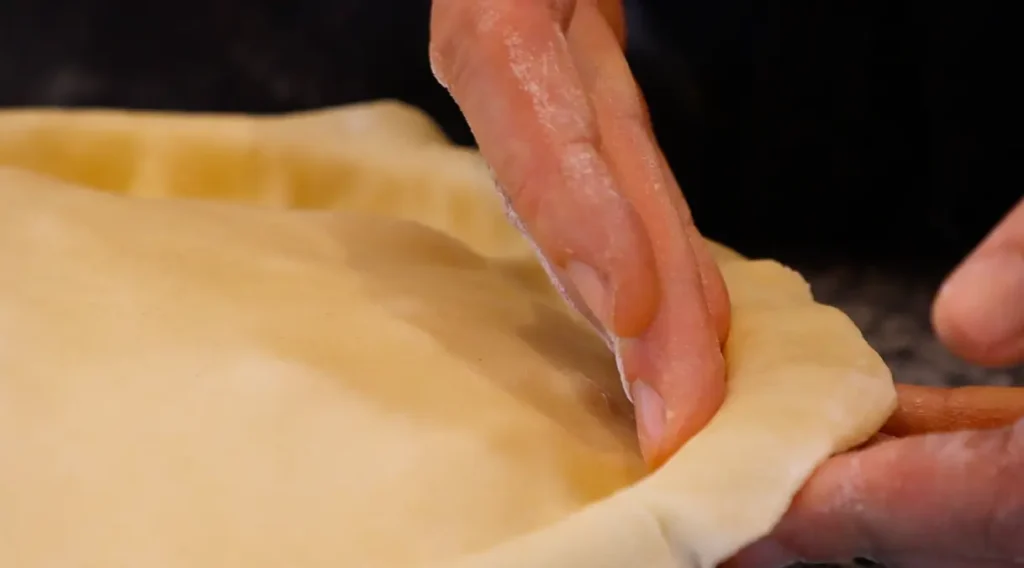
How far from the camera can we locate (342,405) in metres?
0.44

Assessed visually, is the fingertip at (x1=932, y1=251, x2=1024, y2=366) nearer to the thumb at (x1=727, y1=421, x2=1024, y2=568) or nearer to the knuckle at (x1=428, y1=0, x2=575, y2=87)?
the thumb at (x1=727, y1=421, x2=1024, y2=568)

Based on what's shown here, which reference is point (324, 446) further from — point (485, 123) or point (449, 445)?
point (485, 123)

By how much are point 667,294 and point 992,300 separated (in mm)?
128

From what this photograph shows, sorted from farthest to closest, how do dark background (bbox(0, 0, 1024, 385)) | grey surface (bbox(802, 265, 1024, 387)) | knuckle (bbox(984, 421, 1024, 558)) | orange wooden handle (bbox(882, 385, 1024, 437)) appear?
dark background (bbox(0, 0, 1024, 385)) → grey surface (bbox(802, 265, 1024, 387)) → orange wooden handle (bbox(882, 385, 1024, 437)) → knuckle (bbox(984, 421, 1024, 558))

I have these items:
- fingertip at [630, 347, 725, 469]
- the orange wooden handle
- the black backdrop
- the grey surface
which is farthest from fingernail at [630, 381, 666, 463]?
the black backdrop

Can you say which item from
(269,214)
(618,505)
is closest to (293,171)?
(269,214)

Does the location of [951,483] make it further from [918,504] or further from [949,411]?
[949,411]

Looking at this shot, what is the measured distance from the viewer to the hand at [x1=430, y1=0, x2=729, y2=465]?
0.40 metres

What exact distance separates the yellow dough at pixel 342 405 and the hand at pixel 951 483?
0.06 feet

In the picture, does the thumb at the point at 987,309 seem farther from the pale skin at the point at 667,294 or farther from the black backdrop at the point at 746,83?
the black backdrop at the point at 746,83

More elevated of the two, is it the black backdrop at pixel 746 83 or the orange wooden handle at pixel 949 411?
the orange wooden handle at pixel 949 411

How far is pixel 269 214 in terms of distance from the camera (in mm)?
638

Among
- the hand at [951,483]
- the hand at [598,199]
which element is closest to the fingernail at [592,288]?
the hand at [598,199]

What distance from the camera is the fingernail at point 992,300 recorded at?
0.33 metres
